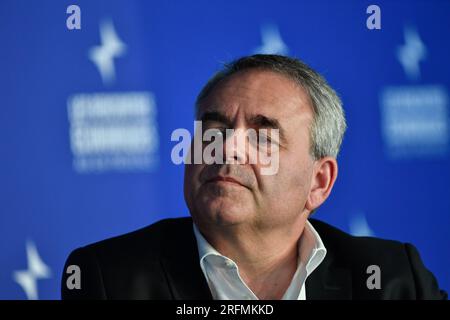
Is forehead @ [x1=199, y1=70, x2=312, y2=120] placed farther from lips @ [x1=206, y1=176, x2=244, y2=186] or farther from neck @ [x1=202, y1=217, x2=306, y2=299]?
neck @ [x1=202, y1=217, x2=306, y2=299]

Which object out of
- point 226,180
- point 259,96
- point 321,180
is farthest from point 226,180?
point 321,180

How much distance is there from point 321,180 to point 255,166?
0.29 meters

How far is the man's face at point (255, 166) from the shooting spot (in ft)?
5.22

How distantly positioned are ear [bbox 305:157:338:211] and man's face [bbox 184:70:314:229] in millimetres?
33

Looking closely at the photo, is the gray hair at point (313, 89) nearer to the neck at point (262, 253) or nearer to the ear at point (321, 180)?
the ear at point (321, 180)

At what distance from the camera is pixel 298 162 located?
5.66ft

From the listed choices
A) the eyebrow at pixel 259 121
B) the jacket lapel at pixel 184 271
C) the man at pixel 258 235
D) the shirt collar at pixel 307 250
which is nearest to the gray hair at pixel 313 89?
the man at pixel 258 235

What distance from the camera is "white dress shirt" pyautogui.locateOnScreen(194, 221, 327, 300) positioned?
1.66 m

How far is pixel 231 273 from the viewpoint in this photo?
167 cm

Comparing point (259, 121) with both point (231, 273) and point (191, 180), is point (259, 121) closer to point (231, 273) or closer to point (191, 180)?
point (191, 180)

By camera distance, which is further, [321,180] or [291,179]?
[321,180]

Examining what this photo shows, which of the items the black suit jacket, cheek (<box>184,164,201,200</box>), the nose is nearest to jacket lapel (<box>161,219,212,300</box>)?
the black suit jacket

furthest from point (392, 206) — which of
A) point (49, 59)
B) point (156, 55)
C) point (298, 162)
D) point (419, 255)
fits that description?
point (49, 59)

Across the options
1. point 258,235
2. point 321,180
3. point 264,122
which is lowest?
point 258,235
